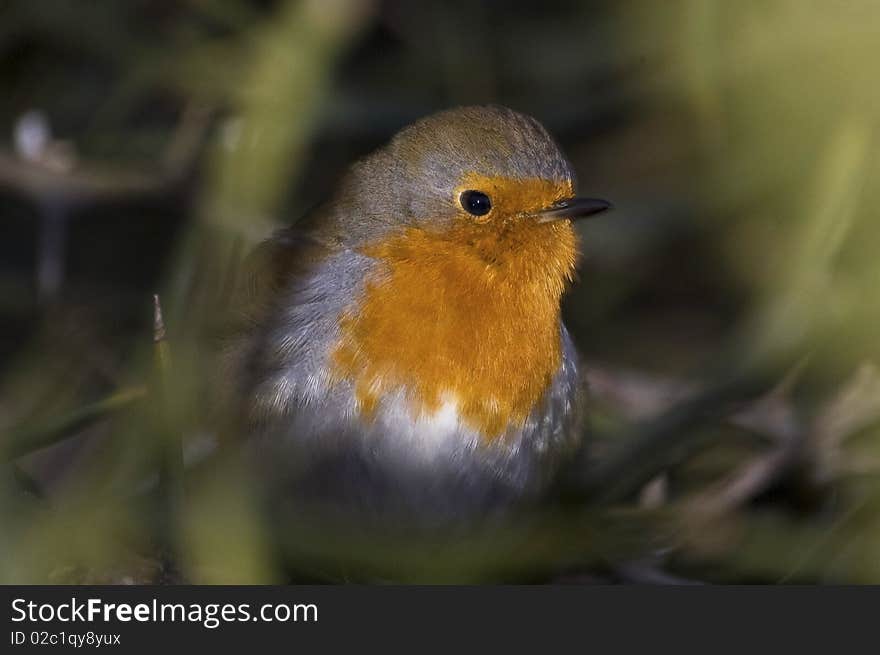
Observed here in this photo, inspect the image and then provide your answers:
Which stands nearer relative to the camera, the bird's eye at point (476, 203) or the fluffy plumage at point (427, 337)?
the fluffy plumage at point (427, 337)

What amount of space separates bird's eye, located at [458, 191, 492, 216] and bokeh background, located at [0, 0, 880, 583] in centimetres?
60

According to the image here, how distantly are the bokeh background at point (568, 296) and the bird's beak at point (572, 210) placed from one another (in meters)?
0.43

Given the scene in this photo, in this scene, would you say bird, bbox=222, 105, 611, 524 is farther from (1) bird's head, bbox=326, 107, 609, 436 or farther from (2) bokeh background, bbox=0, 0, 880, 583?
(2) bokeh background, bbox=0, 0, 880, 583

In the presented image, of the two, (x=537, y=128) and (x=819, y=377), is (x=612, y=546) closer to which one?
(x=819, y=377)

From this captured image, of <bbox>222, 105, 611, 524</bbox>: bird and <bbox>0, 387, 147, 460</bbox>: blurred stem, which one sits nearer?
<bbox>0, 387, 147, 460</bbox>: blurred stem

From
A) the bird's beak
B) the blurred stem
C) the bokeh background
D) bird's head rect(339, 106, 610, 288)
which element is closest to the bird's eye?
bird's head rect(339, 106, 610, 288)

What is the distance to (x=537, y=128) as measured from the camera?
9.94ft

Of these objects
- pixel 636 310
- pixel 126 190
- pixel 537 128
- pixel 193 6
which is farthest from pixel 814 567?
pixel 193 6

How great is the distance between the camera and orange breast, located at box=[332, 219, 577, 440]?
280 cm

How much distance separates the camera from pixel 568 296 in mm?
4203

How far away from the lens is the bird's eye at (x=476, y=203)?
2939mm

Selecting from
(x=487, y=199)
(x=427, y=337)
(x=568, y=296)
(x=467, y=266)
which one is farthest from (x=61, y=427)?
(x=568, y=296)

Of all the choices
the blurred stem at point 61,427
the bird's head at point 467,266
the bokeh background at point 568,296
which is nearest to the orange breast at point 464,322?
the bird's head at point 467,266

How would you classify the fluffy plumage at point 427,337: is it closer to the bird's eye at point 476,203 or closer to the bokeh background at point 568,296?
the bird's eye at point 476,203
